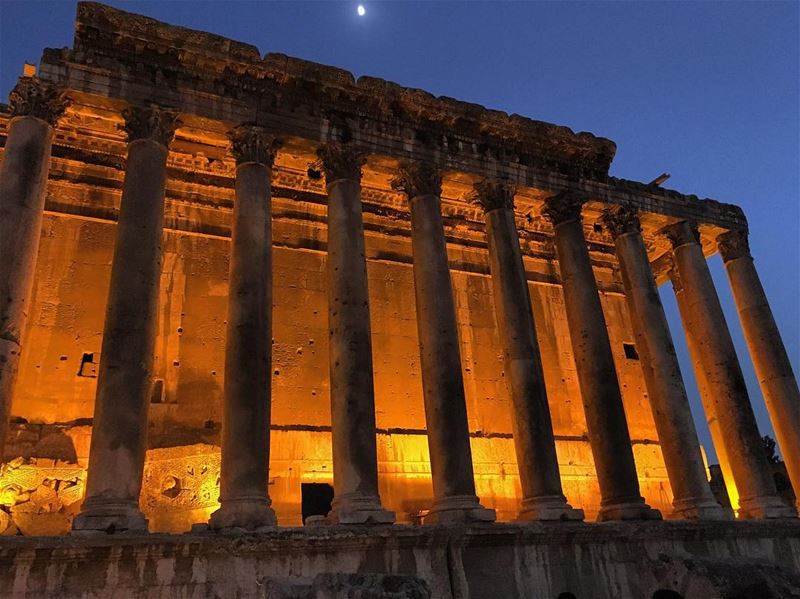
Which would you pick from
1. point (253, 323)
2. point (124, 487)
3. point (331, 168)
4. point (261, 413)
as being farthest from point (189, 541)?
point (331, 168)

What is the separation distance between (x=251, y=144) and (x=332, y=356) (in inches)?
170

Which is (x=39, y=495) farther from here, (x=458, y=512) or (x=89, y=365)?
(x=458, y=512)

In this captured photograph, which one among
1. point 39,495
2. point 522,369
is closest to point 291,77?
point 522,369

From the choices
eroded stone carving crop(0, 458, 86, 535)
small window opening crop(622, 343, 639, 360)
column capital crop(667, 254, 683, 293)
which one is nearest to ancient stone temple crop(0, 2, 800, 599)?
eroded stone carving crop(0, 458, 86, 535)

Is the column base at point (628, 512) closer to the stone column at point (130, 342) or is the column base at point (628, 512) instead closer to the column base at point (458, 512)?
the column base at point (458, 512)

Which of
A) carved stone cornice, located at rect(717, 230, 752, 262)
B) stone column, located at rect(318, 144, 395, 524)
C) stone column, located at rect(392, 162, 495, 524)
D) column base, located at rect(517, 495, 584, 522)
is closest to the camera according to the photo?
stone column, located at rect(318, 144, 395, 524)

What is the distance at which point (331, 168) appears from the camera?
13180 millimetres

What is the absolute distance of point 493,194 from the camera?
14.6 metres

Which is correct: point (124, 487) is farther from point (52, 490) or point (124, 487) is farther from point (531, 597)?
point (531, 597)

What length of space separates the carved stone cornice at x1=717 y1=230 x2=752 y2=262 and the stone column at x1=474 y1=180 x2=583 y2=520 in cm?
635

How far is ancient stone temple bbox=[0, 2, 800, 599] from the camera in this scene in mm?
9656

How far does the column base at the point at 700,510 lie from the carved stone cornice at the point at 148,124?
11845 millimetres

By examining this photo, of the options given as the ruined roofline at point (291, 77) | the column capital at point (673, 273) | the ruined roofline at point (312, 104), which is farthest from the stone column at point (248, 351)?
the column capital at point (673, 273)

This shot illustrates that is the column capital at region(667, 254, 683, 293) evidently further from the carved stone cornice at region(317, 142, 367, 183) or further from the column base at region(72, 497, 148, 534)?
the column base at region(72, 497, 148, 534)
